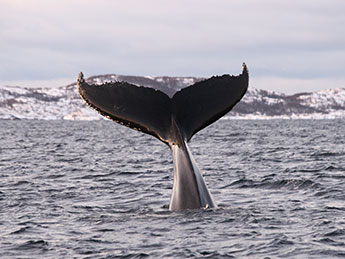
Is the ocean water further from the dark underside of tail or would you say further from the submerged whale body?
the dark underside of tail

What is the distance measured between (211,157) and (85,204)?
1527 centimetres

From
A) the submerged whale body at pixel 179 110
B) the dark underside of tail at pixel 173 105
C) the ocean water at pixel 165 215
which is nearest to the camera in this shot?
the ocean water at pixel 165 215

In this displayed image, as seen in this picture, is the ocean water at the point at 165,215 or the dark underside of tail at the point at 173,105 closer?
the ocean water at the point at 165,215

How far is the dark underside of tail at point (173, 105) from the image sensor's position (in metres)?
11.0

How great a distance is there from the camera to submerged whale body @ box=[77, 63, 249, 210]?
10852 mm

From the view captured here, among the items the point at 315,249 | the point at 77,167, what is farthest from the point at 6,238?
the point at 77,167

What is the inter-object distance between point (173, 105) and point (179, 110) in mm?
143

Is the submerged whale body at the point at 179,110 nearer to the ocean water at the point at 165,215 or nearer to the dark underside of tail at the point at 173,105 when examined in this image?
the dark underside of tail at the point at 173,105

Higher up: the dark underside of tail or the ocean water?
the dark underside of tail

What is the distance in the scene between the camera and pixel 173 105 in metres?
11.4

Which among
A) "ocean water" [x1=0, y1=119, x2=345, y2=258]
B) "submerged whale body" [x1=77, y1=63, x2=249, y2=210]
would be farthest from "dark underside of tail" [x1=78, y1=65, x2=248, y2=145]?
"ocean water" [x1=0, y1=119, x2=345, y2=258]

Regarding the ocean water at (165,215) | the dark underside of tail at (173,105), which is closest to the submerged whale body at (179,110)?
the dark underside of tail at (173,105)

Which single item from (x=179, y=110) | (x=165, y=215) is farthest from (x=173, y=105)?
(x=165, y=215)

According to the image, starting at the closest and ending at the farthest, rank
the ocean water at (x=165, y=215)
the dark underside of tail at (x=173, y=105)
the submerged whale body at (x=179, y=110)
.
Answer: the ocean water at (x=165, y=215) < the submerged whale body at (x=179, y=110) < the dark underside of tail at (x=173, y=105)
